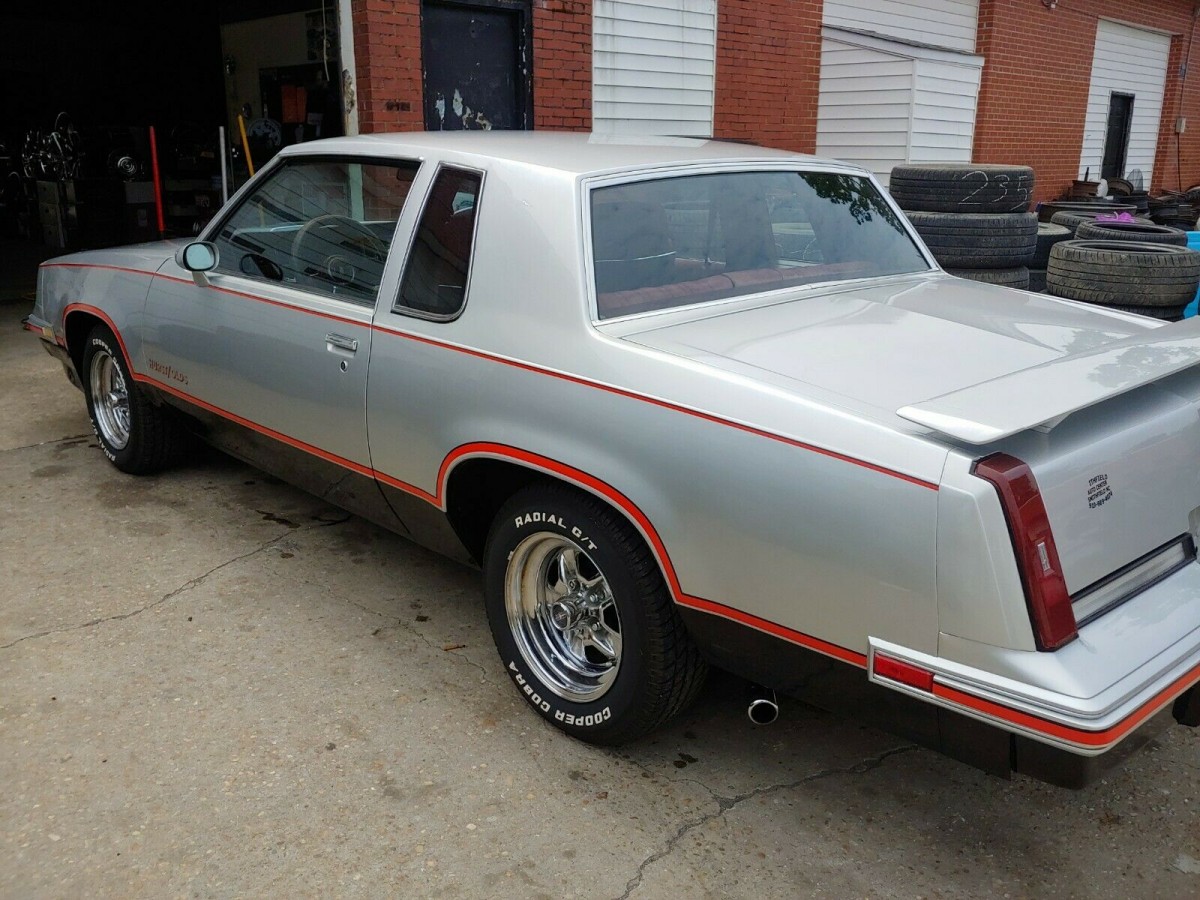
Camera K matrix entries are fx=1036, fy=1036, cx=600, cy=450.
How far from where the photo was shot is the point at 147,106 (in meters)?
18.1

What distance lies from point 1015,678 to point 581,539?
1.17 metres

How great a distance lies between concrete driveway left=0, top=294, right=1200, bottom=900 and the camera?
8.41 ft

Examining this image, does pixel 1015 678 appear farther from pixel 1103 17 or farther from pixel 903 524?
pixel 1103 17

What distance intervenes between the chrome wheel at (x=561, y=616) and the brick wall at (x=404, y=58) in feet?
18.3

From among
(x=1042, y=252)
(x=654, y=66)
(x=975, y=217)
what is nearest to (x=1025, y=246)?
(x=975, y=217)

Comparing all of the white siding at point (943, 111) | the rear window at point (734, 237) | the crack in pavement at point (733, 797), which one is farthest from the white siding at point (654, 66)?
the crack in pavement at point (733, 797)

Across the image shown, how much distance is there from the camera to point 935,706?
2209mm

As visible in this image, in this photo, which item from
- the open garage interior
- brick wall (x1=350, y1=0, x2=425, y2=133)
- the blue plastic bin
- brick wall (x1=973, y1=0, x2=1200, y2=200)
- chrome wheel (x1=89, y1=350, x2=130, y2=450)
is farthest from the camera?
brick wall (x1=973, y1=0, x2=1200, y2=200)

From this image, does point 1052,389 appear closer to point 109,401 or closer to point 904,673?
point 904,673

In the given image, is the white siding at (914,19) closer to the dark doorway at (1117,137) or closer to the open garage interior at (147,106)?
the dark doorway at (1117,137)

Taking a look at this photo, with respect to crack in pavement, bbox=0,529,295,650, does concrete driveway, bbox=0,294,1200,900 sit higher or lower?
lower

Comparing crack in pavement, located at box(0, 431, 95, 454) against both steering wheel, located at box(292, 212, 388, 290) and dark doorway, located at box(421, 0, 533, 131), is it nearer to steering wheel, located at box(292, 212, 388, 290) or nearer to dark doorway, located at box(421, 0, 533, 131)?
steering wheel, located at box(292, 212, 388, 290)

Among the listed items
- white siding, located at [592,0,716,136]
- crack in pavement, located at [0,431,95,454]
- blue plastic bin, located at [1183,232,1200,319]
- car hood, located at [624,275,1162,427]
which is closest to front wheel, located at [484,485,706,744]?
car hood, located at [624,275,1162,427]

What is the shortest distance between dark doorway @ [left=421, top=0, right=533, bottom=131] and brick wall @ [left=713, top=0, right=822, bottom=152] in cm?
253
